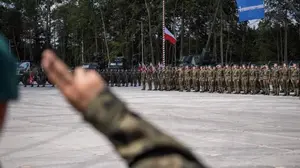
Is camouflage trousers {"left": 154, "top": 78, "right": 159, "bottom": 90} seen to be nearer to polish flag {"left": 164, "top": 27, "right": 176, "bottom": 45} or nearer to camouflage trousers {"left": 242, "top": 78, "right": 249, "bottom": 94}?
polish flag {"left": 164, "top": 27, "right": 176, "bottom": 45}

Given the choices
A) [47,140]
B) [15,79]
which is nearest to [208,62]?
[47,140]

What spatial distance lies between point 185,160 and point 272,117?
13070mm

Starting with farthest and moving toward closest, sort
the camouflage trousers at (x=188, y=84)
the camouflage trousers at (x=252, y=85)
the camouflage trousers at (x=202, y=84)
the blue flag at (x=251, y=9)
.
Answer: the camouflage trousers at (x=188, y=84) → the camouflage trousers at (x=202, y=84) → the blue flag at (x=251, y=9) → the camouflage trousers at (x=252, y=85)

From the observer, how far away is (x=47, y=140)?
9.31m

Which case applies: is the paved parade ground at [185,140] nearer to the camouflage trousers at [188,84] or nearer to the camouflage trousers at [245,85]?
the camouflage trousers at [245,85]

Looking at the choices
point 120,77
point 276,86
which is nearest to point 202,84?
point 276,86

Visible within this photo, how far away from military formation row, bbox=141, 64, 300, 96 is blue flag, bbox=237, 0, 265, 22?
2747mm

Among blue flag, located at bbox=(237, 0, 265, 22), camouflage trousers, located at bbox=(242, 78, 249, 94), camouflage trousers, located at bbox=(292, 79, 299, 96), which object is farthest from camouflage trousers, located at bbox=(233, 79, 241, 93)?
camouflage trousers, located at bbox=(292, 79, 299, 96)

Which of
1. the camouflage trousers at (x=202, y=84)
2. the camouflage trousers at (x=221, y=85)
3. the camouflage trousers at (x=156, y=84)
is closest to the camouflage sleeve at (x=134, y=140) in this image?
the camouflage trousers at (x=221, y=85)

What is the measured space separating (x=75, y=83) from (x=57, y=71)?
5 cm

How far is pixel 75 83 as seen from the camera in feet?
3.59

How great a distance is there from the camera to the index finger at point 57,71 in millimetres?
1099

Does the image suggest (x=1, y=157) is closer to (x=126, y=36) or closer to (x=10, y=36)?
(x=126, y=36)

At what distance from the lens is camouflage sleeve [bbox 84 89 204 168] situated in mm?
1042
